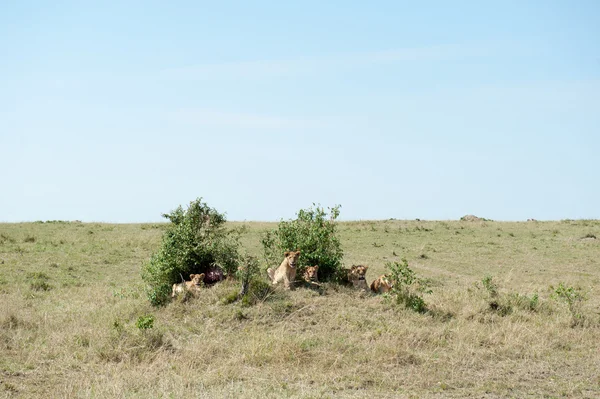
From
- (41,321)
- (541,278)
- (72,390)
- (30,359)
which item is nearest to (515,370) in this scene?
(72,390)

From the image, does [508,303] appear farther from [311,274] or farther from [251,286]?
[251,286]

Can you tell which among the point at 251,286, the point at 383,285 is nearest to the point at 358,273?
the point at 383,285

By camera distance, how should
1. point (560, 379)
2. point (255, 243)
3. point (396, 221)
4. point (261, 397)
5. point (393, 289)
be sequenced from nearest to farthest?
point (261, 397), point (560, 379), point (393, 289), point (255, 243), point (396, 221)

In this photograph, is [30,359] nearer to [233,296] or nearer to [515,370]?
[233,296]

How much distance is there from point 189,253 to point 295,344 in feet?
16.1

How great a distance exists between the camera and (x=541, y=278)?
2153cm

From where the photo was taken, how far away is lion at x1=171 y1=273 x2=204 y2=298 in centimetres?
1423

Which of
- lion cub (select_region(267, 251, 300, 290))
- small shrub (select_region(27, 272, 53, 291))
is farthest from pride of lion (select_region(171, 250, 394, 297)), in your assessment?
small shrub (select_region(27, 272, 53, 291))

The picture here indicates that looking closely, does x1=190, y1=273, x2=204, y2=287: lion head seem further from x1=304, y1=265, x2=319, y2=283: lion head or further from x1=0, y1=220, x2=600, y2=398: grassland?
x1=304, y1=265, x2=319, y2=283: lion head

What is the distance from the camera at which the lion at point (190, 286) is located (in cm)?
1423

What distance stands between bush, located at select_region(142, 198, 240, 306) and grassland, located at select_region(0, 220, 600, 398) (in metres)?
0.77

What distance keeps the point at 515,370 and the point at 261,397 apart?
449cm

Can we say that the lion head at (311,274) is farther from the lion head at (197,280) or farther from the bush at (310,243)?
the lion head at (197,280)

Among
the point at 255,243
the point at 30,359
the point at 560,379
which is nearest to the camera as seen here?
the point at 560,379
